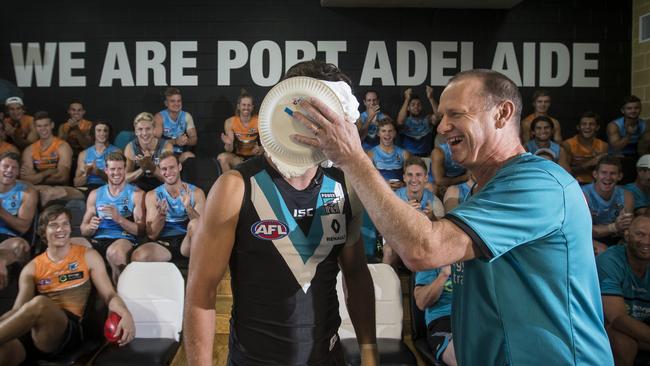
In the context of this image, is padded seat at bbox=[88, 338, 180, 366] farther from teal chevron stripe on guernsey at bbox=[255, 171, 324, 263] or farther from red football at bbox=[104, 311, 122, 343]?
teal chevron stripe on guernsey at bbox=[255, 171, 324, 263]

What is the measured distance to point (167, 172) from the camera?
562 cm

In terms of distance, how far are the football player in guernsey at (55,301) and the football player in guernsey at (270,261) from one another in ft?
7.34

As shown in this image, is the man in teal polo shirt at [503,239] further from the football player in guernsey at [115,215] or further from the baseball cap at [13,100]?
the baseball cap at [13,100]

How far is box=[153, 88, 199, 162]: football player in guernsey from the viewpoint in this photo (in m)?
7.46

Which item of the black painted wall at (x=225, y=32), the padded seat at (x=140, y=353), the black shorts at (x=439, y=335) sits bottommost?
the padded seat at (x=140, y=353)

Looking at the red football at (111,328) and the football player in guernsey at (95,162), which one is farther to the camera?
the football player in guernsey at (95,162)

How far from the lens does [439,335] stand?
141 inches

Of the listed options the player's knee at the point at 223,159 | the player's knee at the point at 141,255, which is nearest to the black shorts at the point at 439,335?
the player's knee at the point at 141,255

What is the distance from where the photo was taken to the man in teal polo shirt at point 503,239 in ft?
3.89

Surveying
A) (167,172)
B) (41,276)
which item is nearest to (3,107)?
(167,172)

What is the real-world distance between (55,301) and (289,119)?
3.41 metres

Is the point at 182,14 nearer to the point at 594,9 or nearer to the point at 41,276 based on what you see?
the point at 41,276

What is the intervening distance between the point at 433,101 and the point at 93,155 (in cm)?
441

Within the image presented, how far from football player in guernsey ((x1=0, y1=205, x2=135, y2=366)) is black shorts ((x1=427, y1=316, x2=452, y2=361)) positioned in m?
1.90
